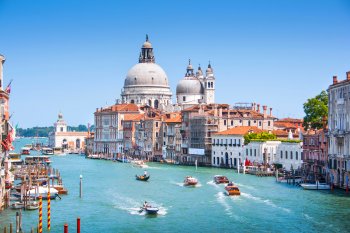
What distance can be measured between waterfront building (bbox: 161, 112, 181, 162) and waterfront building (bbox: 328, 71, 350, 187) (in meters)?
30.3

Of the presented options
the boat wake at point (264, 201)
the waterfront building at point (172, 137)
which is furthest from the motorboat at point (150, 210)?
the waterfront building at point (172, 137)

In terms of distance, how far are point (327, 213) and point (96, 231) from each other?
8.31 m

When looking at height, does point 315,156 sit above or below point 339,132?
below

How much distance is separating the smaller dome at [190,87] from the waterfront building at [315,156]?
4745cm

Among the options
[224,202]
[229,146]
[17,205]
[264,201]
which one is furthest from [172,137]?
[17,205]

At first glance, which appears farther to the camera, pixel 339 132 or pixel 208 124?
pixel 208 124

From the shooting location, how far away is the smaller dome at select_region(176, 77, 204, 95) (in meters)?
89.9

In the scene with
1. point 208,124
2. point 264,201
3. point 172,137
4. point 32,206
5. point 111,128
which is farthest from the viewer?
point 111,128

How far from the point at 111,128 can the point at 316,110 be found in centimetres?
3873

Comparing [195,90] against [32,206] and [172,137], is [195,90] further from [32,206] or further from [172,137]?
[32,206]

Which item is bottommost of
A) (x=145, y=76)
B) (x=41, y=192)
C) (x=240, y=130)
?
(x=41, y=192)

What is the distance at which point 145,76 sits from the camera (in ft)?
319

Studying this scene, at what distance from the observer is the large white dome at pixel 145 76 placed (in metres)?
97.1

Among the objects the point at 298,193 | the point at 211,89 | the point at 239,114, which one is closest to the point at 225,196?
the point at 298,193
